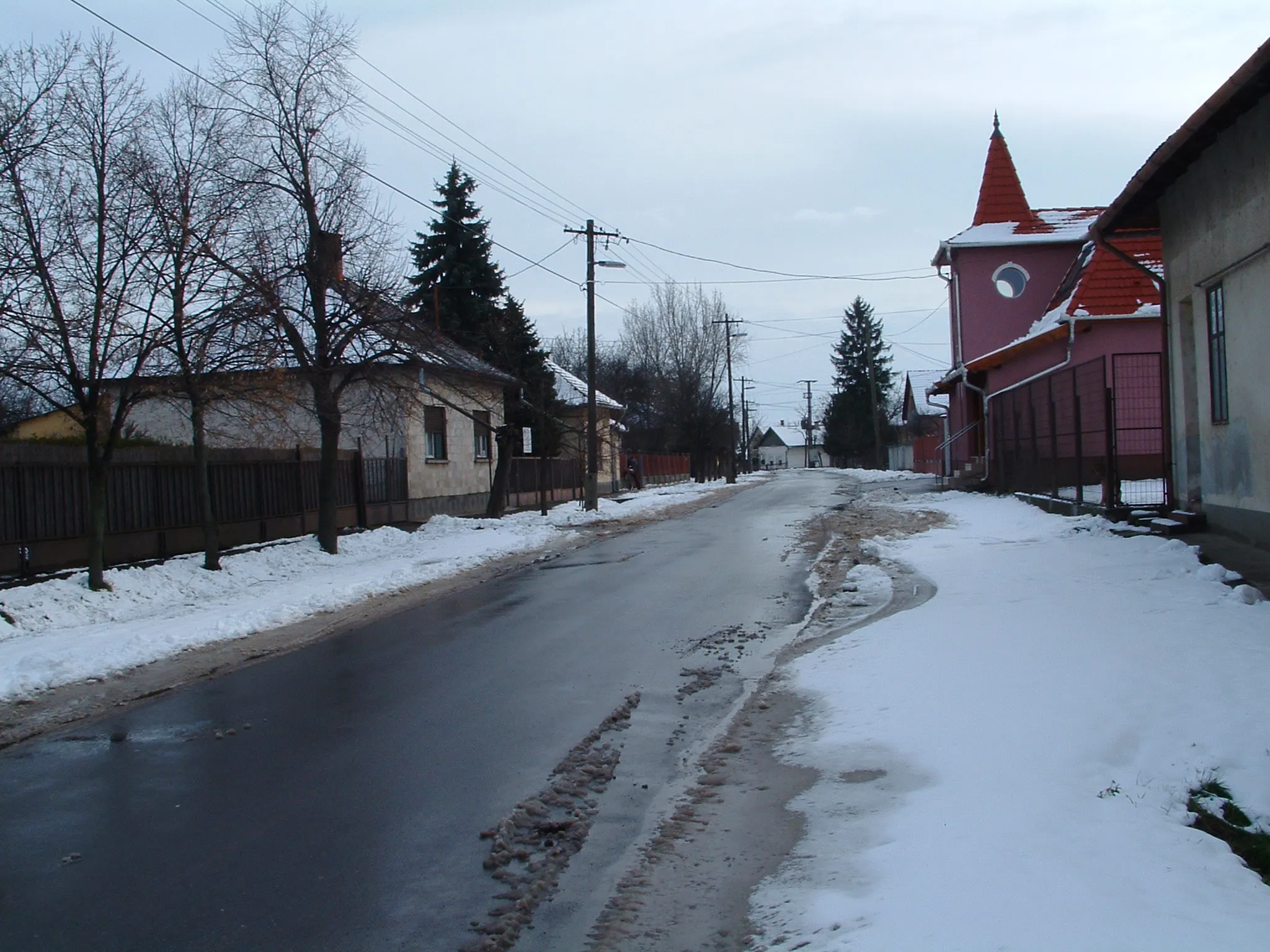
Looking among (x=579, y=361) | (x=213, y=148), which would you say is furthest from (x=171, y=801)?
(x=579, y=361)

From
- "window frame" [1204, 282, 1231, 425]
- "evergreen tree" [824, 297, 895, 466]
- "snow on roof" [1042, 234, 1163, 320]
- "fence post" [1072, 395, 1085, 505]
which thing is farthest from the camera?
"evergreen tree" [824, 297, 895, 466]

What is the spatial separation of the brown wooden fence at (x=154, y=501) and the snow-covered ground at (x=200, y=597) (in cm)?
63

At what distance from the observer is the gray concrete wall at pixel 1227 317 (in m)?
9.70

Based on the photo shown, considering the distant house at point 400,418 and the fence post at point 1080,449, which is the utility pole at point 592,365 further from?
the fence post at point 1080,449

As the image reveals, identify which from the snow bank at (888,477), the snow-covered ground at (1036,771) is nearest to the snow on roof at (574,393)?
the snow bank at (888,477)

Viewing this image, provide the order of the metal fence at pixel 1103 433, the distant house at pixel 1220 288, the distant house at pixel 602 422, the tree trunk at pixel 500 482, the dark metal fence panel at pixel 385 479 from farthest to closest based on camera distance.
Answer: the distant house at pixel 602 422
the tree trunk at pixel 500 482
the dark metal fence panel at pixel 385 479
the metal fence at pixel 1103 433
the distant house at pixel 1220 288

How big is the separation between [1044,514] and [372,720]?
41.8 ft

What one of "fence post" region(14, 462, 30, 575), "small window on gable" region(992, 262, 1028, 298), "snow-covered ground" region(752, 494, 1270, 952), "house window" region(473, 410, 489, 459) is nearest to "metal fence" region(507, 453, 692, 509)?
"house window" region(473, 410, 489, 459)

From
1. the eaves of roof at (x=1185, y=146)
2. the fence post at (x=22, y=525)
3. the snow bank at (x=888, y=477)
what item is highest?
the eaves of roof at (x=1185, y=146)

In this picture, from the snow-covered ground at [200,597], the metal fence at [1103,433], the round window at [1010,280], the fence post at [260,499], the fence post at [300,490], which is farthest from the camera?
the round window at [1010,280]

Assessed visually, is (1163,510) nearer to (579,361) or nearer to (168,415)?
(168,415)

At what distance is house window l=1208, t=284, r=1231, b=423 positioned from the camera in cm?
1102

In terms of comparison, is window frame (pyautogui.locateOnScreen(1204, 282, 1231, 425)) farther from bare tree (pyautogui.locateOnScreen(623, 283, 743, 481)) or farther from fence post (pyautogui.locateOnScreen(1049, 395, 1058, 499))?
bare tree (pyautogui.locateOnScreen(623, 283, 743, 481))

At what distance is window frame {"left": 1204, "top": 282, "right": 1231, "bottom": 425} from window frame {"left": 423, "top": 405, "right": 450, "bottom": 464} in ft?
63.0
